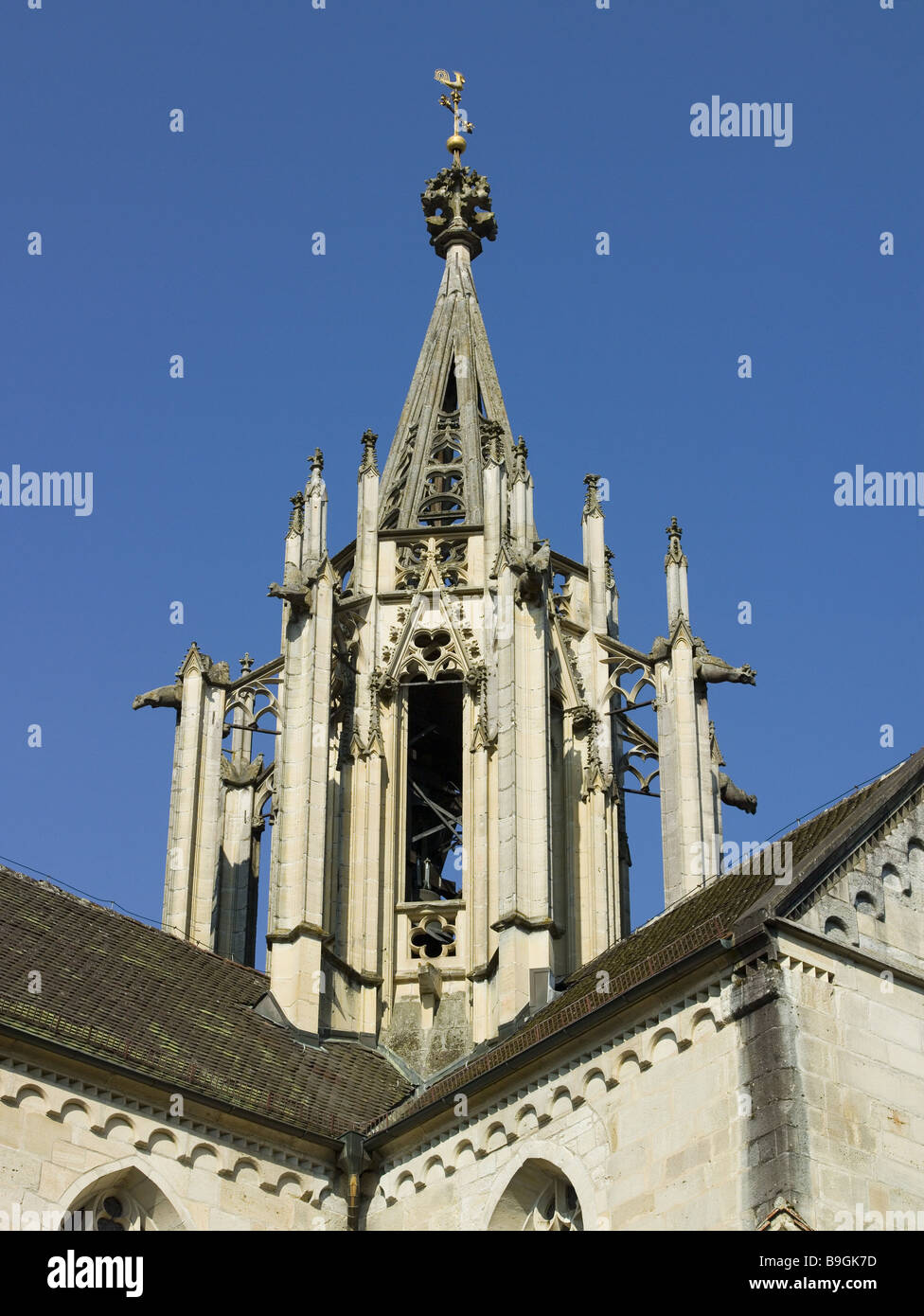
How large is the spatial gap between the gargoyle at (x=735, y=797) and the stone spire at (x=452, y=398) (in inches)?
219

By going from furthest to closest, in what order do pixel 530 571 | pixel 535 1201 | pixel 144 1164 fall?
pixel 530 571 < pixel 144 1164 < pixel 535 1201

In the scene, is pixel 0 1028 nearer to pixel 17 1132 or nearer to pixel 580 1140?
pixel 17 1132

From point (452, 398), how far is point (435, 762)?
6699mm

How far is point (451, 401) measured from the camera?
43250mm

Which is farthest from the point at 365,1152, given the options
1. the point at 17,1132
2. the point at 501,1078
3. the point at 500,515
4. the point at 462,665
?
the point at 500,515

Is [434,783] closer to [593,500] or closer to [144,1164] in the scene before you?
[593,500]

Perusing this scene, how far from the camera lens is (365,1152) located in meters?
29.2

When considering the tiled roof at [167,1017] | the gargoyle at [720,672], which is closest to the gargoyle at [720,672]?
the gargoyle at [720,672]

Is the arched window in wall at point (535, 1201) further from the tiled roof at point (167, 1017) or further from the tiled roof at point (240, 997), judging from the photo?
the tiled roof at point (167, 1017)

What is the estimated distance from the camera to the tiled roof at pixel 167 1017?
92.9 ft

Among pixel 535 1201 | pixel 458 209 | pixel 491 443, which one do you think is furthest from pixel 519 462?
pixel 535 1201

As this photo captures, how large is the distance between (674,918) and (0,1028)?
9.12m

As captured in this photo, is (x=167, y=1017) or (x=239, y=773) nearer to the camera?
(x=167, y=1017)

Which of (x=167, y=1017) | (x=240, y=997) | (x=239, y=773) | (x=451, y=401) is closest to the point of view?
(x=167, y=1017)
